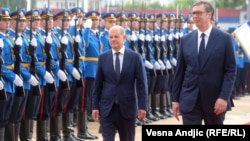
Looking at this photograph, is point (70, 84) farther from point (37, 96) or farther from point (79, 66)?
point (37, 96)

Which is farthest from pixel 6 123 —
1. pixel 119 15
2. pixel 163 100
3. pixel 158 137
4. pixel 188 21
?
pixel 188 21

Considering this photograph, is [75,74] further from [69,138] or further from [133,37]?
[133,37]

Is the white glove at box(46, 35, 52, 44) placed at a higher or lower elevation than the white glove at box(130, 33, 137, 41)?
higher

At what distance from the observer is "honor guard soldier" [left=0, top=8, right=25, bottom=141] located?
1178 centimetres

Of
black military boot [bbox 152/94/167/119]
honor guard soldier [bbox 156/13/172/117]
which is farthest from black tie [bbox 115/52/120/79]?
black military boot [bbox 152/94/167/119]

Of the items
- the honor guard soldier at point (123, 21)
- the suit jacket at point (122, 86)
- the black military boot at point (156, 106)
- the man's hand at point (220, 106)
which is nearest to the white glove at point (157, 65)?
the black military boot at point (156, 106)

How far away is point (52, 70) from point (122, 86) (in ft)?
10.7

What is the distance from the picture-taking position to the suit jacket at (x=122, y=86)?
1018cm

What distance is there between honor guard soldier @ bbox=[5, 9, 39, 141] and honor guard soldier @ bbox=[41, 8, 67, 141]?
0.55m

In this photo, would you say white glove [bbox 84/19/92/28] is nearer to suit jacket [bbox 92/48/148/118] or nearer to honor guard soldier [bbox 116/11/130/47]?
honor guard soldier [bbox 116/11/130/47]

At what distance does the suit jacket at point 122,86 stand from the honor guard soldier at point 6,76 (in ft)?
5.88

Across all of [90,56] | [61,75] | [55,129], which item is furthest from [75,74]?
[90,56]

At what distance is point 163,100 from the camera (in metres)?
18.7

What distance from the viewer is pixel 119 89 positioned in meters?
10.2
